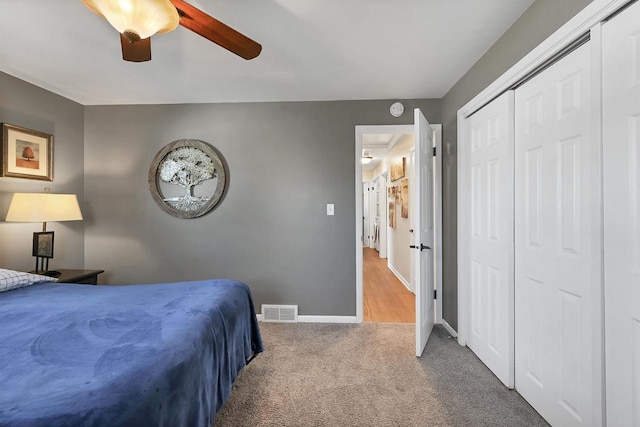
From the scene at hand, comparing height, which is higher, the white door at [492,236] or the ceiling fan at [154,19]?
the ceiling fan at [154,19]

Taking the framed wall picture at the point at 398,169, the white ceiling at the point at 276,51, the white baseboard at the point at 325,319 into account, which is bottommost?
the white baseboard at the point at 325,319

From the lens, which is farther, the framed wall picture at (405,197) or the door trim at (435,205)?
the framed wall picture at (405,197)

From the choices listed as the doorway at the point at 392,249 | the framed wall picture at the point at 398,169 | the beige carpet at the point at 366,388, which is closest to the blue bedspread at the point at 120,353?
the beige carpet at the point at 366,388

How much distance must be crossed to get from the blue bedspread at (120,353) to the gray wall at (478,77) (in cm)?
195

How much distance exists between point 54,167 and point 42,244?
0.88 metres

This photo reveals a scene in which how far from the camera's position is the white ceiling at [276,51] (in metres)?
1.62

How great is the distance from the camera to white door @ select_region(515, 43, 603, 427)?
1.25 metres

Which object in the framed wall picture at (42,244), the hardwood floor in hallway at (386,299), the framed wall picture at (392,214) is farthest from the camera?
the framed wall picture at (392,214)

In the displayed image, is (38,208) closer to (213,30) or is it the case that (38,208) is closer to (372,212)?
(213,30)

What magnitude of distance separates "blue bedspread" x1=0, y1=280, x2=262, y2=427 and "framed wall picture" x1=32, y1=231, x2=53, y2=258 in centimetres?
73

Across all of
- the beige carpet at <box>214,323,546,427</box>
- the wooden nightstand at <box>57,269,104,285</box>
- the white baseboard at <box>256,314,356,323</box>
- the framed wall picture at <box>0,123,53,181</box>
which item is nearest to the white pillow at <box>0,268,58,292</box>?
the wooden nightstand at <box>57,269,104,285</box>

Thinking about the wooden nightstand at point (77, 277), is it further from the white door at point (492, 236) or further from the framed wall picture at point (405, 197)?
the framed wall picture at point (405, 197)

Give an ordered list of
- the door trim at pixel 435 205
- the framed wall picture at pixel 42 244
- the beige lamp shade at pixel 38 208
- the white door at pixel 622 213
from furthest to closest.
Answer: the door trim at pixel 435 205, the framed wall picture at pixel 42 244, the beige lamp shade at pixel 38 208, the white door at pixel 622 213

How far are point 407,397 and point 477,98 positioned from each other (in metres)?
2.16
